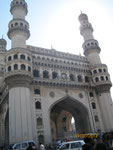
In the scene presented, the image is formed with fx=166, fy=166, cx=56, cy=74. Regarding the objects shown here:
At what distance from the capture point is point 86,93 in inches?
1422

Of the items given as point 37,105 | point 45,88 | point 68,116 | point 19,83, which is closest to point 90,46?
point 45,88

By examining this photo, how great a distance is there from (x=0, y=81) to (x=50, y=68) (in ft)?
45.4

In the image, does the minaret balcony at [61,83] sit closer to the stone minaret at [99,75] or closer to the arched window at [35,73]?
the arched window at [35,73]

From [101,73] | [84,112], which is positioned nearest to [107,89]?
[101,73]

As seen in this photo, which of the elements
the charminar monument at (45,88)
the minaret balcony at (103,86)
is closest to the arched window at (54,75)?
the charminar monument at (45,88)

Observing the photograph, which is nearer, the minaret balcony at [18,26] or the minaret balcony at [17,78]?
the minaret balcony at [17,78]

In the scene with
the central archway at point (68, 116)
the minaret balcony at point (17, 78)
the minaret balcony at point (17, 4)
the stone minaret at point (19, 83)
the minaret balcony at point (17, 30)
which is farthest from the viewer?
the minaret balcony at point (17, 4)

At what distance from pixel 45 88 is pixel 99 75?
13037 millimetres

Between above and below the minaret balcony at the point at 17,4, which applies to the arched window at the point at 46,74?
below

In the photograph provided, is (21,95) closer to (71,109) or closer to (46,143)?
(46,143)

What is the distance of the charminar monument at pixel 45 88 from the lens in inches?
1063

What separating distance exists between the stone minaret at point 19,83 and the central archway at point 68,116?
6855 millimetres

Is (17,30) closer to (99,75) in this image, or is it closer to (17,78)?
(17,78)

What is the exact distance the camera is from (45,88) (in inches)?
1267
